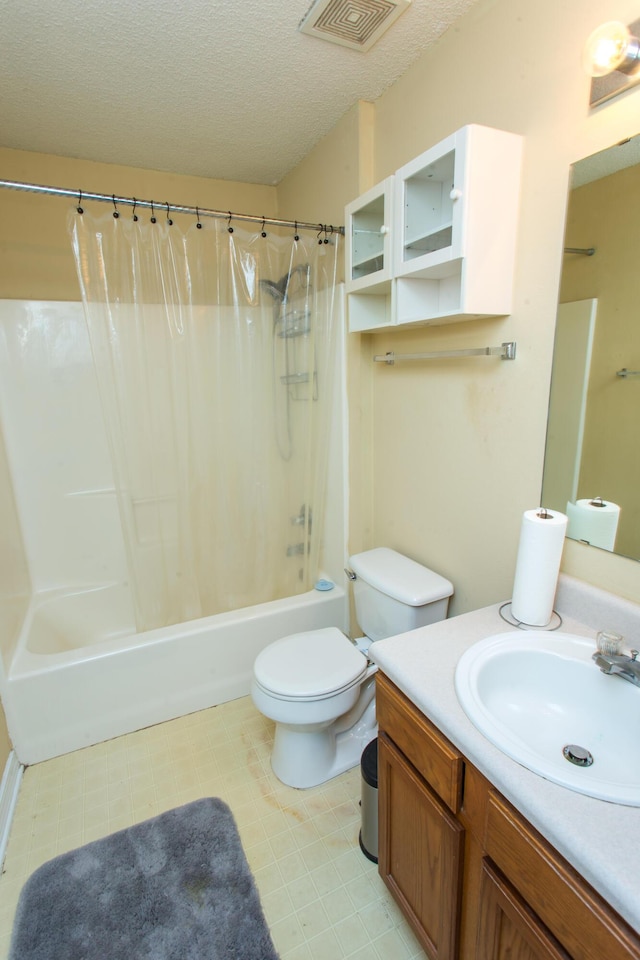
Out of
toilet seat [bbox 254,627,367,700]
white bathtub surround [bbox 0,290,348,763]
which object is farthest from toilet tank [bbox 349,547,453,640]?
white bathtub surround [bbox 0,290,348,763]

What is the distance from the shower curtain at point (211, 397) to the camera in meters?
1.74

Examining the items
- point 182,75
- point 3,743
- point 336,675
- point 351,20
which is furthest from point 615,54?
point 3,743

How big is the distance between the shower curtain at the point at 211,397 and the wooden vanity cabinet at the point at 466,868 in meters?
1.21

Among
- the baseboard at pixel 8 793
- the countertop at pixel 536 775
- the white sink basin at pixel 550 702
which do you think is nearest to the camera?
the countertop at pixel 536 775

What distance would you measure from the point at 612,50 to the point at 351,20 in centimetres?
80

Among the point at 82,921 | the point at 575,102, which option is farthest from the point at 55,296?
the point at 82,921

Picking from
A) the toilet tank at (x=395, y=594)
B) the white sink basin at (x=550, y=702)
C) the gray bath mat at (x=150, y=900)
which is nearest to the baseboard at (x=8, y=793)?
the gray bath mat at (x=150, y=900)

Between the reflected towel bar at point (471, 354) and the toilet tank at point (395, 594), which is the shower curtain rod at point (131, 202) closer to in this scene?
the reflected towel bar at point (471, 354)

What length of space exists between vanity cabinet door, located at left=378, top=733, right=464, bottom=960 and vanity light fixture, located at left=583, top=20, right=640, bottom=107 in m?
1.56

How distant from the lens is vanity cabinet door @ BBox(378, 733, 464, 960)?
943 millimetres

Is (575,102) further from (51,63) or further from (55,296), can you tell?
(55,296)

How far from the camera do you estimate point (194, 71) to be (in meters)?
1.55

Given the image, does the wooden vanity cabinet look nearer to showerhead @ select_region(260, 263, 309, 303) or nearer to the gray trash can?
the gray trash can

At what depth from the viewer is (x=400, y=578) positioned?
171 cm
